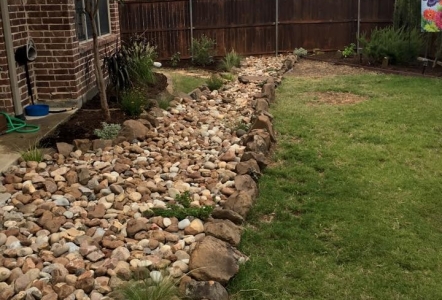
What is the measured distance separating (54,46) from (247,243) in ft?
13.7

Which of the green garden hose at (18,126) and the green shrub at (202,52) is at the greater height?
the green shrub at (202,52)

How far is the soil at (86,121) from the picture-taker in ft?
17.5

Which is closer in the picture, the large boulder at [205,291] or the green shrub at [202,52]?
the large boulder at [205,291]

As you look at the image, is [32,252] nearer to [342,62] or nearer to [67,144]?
[67,144]

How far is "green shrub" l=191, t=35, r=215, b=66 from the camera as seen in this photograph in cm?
1227

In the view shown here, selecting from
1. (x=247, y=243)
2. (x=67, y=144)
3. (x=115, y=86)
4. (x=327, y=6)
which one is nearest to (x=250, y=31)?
(x=327, y=6)

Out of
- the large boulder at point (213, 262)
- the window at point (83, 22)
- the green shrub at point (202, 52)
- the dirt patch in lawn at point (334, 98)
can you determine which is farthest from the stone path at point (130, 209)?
the green shrub at point (202, 52)

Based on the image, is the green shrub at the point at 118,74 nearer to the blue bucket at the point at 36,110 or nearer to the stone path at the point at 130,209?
the stone path at the point at 130,209

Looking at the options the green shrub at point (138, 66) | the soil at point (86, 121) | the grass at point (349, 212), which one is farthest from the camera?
the green shrub at point (138, 66)

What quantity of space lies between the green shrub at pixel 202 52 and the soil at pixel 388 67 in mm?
2742

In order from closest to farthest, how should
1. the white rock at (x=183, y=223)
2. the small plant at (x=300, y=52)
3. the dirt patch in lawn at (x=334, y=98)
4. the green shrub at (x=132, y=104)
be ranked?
the white rock at (x=183, y=223) → the green shrub at (x=132, y=104) → the dirt patch in lawn at (x=334, y=98) → the small plant at (x=300, y=52)

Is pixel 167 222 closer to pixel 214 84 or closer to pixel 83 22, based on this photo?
pixel 83 22

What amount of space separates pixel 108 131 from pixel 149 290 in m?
3.10

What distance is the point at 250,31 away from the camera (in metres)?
13.7
